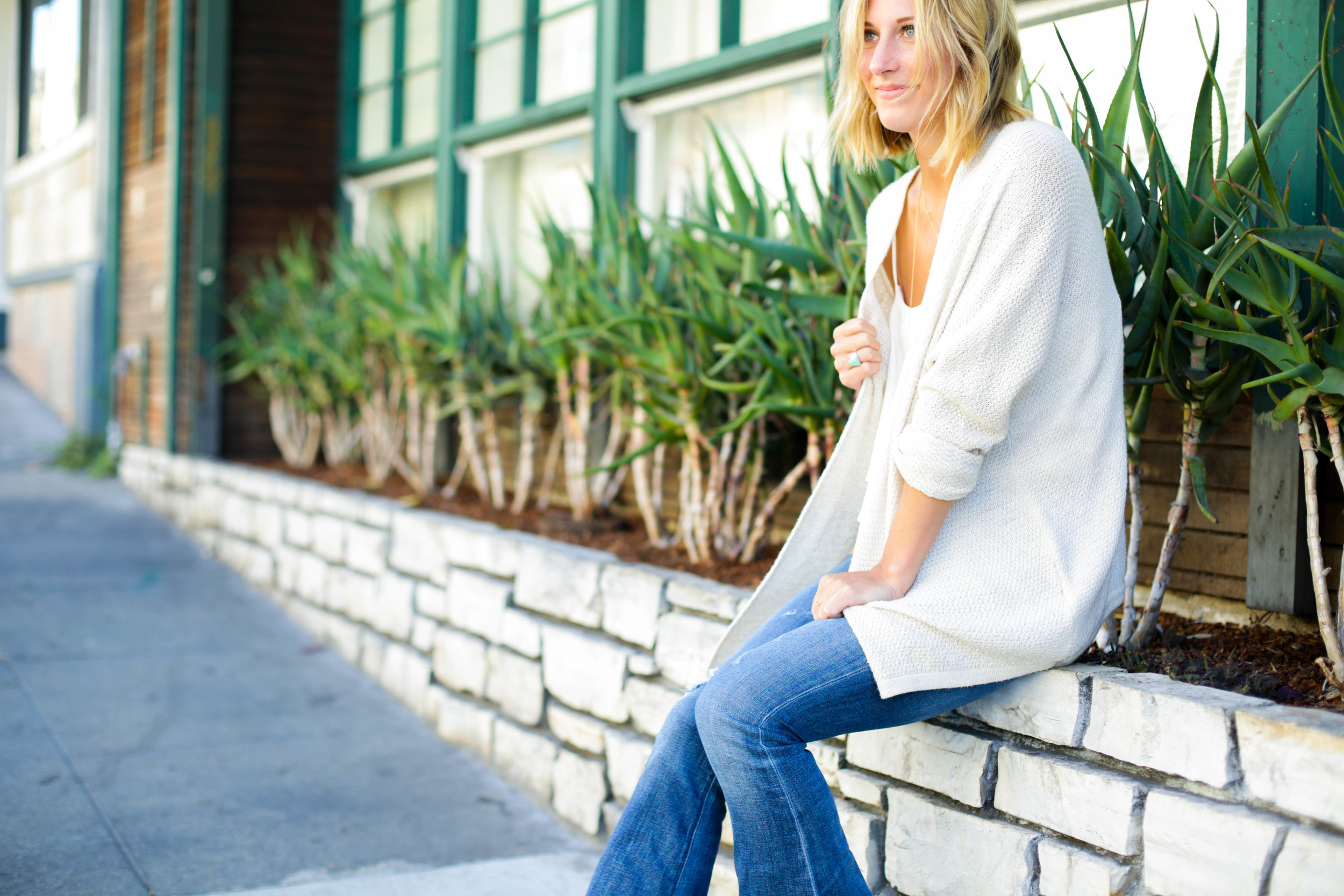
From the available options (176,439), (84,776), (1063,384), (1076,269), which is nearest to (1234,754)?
(1063,384)

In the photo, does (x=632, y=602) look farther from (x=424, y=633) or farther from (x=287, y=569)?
(x=287, y=569)

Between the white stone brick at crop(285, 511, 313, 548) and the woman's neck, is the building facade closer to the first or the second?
the woman's neck

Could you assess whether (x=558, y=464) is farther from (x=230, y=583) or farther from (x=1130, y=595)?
(x=1130, y=595)

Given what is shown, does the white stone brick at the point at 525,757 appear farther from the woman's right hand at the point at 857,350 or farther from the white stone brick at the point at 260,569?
the white stone brick at the point at 260,569

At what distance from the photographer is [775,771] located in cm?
166

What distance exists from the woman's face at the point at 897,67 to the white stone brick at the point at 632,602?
136cm

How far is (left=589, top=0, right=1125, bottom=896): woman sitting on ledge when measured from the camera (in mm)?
1643

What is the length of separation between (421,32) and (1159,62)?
4291 mm

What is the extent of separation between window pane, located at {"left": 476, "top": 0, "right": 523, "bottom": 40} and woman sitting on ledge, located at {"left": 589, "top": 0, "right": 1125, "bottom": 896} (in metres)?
3.65

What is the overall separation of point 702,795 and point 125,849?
5.17 ft

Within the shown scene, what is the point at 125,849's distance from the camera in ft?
8.63

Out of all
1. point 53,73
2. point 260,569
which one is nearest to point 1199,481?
point 260,569

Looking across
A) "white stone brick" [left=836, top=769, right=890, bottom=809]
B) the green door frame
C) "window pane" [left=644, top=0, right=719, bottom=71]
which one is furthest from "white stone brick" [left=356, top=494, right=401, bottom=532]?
the green door frame

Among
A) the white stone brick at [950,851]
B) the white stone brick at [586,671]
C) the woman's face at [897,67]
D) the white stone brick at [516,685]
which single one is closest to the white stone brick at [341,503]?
the white stone brick at [516,685]
